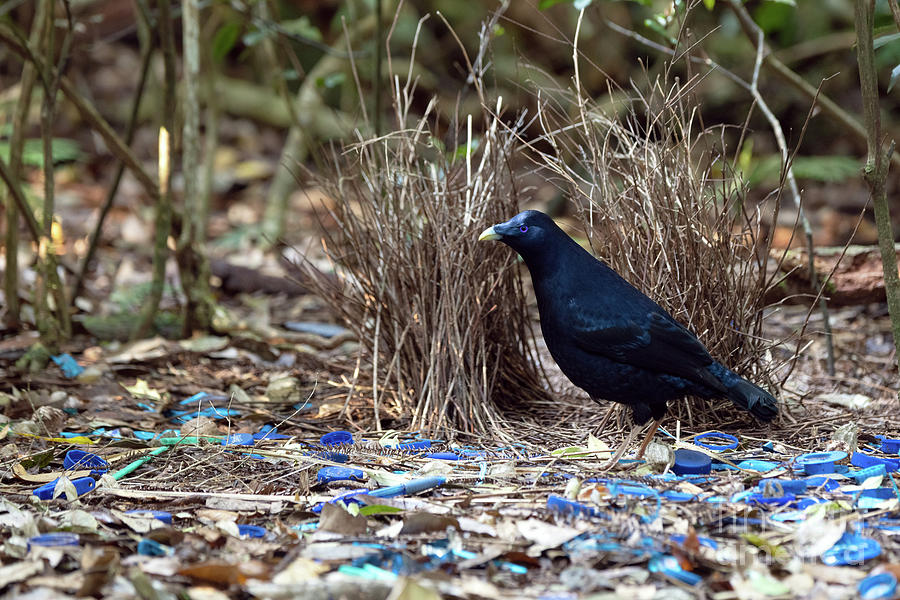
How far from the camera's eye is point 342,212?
3543 millimetres

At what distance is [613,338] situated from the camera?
2.98 meters

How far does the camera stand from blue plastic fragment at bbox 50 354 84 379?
12.9 feet

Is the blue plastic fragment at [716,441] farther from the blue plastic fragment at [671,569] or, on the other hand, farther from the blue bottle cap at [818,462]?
the blue plastic fragment at [671,569]

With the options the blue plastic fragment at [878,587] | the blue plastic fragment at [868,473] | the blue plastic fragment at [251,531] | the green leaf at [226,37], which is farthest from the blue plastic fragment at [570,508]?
the green leaf at [226,37]

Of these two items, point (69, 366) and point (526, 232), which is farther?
point (69, 366)

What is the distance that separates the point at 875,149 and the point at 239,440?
2193mm

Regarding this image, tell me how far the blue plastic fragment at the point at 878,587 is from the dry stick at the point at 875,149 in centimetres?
115

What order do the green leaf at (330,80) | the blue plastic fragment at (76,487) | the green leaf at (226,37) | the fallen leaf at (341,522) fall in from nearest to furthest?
the fallen leaf at (341,522) → the blue plastic fragment at (76,487) → the green leaf at (330,80) → the green leaf at (226,37)

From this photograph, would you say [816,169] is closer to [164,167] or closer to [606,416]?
[606,416]

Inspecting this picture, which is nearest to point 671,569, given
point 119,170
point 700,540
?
point 700,540

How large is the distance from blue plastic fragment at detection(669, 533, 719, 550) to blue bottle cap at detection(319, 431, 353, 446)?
4.17ft

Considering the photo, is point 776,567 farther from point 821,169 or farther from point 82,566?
point 821,169

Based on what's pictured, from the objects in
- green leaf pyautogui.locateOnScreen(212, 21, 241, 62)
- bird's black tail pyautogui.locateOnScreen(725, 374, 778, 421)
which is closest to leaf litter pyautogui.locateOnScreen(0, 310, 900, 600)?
bird's black tail pyautogui.locateOnScreen(725, 374, 778, 421)

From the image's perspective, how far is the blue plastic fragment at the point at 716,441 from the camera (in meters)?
3.04
